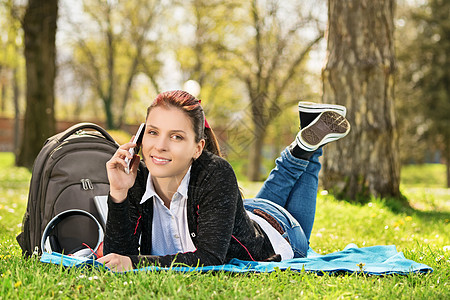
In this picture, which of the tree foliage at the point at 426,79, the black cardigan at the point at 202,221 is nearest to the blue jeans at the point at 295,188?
the black cardigan at the point at 202,221

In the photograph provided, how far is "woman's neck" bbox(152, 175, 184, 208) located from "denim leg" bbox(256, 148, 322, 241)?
1.26m

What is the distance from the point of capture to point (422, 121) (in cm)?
2225

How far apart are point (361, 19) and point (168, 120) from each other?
4.91 m

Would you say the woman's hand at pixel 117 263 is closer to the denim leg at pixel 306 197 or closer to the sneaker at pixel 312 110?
the denim leg at pixel 306 197

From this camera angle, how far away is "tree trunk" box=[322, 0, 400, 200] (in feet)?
21.9

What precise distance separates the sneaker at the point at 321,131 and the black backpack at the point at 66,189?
4.93 ft

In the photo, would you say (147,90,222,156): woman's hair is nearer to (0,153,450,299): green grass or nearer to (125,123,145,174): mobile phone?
(125,123,145,174): mobile phone

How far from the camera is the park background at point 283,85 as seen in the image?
17.9 feet

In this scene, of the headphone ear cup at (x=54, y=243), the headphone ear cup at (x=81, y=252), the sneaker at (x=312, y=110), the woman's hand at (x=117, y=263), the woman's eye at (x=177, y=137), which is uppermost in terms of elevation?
the sneaker at (x=312, y=110)

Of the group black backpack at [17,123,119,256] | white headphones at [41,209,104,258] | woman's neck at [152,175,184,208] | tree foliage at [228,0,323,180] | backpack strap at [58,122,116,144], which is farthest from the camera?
tree foliage at [228,0,323,180]

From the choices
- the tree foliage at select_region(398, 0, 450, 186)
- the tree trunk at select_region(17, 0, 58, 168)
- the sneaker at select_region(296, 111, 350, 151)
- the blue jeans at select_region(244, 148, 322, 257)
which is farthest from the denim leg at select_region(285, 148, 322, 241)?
the tree foliage at select_region(398, 0, 450, 186)

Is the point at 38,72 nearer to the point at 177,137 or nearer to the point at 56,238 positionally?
the point at 56,238

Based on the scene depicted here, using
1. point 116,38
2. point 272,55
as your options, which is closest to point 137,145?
point 272,55

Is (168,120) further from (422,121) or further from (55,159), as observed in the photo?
(422,121)
